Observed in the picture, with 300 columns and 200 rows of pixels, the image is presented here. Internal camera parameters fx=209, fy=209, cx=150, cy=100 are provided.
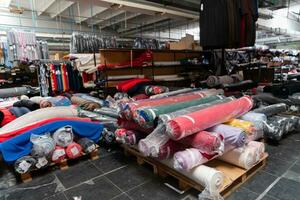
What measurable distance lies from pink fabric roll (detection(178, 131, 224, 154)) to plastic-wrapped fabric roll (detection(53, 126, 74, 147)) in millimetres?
1510

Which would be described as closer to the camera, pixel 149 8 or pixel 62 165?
pixel 62 165

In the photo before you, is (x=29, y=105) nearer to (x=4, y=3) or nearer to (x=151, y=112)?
(x=151, y=112)

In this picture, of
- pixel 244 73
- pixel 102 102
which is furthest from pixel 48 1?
pixel 244 73

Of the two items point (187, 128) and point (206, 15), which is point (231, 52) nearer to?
point (206, 15)

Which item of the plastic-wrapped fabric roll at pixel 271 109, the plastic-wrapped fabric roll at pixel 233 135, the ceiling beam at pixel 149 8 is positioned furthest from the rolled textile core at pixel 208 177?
the ceiling beam at pixel 149 8

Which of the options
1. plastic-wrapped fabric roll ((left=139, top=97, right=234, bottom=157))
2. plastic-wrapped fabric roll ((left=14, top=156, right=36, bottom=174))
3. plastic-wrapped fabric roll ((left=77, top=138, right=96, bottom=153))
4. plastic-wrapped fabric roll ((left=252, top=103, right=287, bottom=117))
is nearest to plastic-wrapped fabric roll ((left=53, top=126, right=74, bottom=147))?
plastic-wrapped fabric roll ((left=77, top=138, right=96, bottom=153))

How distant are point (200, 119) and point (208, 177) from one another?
20.2 inches

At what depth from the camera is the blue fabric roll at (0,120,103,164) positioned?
226 cm

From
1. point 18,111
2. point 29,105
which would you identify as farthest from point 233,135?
point 29,105

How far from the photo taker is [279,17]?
9305mm

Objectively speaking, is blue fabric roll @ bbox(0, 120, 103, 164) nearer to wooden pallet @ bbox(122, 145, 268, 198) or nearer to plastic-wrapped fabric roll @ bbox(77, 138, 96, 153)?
plastic-wrapped fabric roll @ bbox(77, 138, 96, 153)

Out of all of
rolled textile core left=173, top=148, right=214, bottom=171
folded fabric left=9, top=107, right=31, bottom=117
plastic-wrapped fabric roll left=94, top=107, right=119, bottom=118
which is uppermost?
folded fabric left=9, top=107, right=31, bottom=117

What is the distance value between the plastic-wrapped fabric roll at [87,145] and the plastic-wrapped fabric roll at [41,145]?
1.39 ft

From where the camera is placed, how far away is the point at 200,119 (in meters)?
1.97
